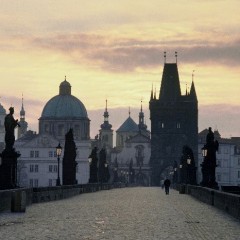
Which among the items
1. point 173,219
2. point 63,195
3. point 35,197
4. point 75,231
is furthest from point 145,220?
point 63,195

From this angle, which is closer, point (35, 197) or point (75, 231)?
point (75, 231)

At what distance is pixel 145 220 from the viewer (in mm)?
28922

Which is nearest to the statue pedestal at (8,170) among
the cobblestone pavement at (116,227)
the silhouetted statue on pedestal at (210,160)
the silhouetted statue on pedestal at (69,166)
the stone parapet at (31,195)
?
the stone parapet at (31,195)

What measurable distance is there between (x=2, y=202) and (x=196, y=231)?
11966mm

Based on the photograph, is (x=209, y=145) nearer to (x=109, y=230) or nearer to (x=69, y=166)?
(x=69, y=166)

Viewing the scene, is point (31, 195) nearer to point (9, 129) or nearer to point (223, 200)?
point (9, 129)

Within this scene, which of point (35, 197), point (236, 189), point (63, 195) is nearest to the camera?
point (236, 189)

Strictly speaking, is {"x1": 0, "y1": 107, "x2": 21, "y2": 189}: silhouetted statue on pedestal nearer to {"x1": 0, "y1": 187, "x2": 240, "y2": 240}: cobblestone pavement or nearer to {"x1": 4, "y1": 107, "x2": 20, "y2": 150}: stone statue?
{"x1": 4, "y1": 107, "x2": 20, "y2": 150}: stone statue

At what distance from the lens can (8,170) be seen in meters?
41.8

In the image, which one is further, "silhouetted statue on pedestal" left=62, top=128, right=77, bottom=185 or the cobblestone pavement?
"silhouetted statue on pedestal" left=62, top=128, right=77, bottom=185

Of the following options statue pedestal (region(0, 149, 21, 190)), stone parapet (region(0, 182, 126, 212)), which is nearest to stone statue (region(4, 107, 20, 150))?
statue pedestal (region(0, 149, 21, 190))

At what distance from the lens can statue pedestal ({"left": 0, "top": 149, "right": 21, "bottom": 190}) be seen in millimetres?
41125

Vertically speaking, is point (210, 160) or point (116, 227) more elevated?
point (210, 160)

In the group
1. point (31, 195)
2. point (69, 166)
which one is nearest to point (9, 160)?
point (31, 195)
